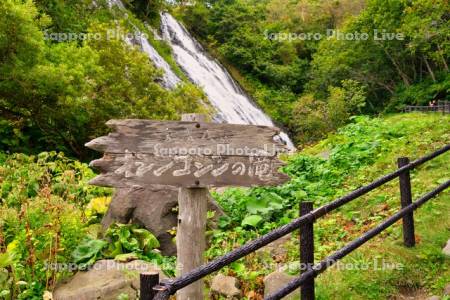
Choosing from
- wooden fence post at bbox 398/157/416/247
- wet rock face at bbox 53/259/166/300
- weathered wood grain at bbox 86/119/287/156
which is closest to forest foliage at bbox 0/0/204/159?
wet rock face at bbox 53/259/166/300

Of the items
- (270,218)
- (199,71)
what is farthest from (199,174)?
(199,71)

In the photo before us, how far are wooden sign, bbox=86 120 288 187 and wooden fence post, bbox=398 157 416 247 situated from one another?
206cm

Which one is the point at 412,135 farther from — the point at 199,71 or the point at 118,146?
the point at 199,71

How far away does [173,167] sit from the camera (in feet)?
11.7

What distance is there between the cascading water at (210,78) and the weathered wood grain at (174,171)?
53.8 ft

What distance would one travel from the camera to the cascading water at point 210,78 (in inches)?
861

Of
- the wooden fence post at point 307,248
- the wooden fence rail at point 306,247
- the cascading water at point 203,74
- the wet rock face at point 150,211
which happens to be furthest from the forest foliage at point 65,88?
the wooden fence post at point 307,248

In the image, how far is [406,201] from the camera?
5141mm

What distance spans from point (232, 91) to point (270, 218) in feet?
62.2

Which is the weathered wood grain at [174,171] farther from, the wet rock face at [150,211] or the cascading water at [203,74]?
the cascading water at [203,74]

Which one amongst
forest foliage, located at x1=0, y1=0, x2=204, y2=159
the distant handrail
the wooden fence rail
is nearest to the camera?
the wooden fence rail

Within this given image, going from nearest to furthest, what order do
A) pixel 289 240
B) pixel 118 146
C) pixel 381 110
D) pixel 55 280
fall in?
pixel 118 146
pixel 55 280
pixel 289 240
pixel 381 110

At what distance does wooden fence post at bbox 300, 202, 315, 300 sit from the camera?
366 cm

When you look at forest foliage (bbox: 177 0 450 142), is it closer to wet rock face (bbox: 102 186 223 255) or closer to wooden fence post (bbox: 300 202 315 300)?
wet rock face (bbox: 102 186 223 255)
